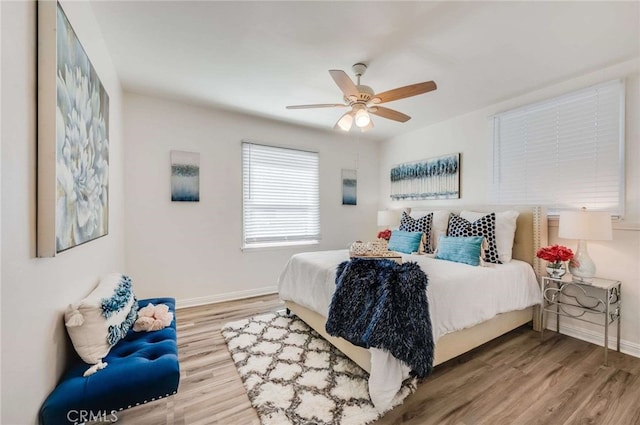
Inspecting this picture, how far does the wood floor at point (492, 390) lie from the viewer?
5.20 ft

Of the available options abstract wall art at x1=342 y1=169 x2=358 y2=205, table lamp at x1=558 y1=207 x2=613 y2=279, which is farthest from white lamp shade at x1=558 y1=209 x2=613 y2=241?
abstract wall art at x1=342 y1=169 x2=358 y2=205

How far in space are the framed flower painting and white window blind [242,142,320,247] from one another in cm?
197

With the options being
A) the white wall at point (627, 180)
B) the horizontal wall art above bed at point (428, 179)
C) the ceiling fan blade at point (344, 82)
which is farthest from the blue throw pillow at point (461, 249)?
the ceiling fan blade at point (344, 82)

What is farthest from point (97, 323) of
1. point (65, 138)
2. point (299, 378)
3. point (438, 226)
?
point (438, 226)

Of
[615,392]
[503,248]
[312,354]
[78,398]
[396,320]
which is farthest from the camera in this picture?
[503,248]

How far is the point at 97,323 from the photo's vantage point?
136 centimetres

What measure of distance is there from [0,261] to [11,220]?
0.50 feet

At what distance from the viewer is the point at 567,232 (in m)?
2.29

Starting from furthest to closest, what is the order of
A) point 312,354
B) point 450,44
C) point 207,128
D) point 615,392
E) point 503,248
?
point 207,128
point 503,248
point 312,354
point 450,44
point 615,392

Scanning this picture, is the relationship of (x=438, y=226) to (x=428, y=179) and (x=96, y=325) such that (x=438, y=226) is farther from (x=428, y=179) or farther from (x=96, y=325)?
(x=96, y=325)

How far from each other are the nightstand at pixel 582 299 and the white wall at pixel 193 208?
3029mm

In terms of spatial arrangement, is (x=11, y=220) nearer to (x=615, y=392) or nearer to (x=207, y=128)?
(x=207, y=128)

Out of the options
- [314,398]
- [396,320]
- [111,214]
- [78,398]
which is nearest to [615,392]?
[396,320]

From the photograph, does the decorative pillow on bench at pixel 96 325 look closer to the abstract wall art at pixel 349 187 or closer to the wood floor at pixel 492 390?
the wood floor at pixel 492 390
